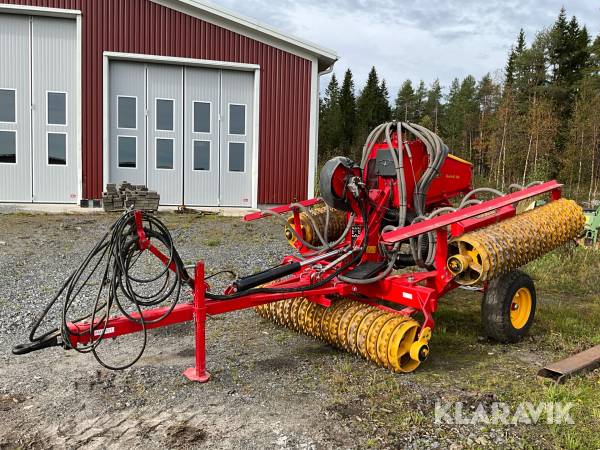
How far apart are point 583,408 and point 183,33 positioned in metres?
12.1

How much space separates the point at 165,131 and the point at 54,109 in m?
2.61

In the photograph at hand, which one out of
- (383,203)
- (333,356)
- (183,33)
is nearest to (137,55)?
(183,33)

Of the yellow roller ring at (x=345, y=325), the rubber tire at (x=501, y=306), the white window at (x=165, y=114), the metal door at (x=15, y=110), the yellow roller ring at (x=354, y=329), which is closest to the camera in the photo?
the yellow roller ring at (x=354, y=329)

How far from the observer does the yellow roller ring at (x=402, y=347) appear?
13.5 ft

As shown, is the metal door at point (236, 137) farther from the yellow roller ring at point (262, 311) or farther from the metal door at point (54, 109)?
the yellow roller ring at point (262, 311)

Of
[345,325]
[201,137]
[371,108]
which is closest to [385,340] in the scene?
[345,325]

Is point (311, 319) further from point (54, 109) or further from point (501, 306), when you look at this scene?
point (54, 109)

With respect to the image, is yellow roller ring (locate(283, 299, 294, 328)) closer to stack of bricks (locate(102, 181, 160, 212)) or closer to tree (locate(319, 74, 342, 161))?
stack of bricks (locate(102, 181, 160, 212))

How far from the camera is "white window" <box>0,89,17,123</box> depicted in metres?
12.8

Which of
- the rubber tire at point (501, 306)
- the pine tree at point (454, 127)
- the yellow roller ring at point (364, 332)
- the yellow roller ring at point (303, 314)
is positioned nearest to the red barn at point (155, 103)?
the yellow roller ring at point (303, 314)

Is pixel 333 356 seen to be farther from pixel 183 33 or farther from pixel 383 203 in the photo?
pixel 183 33

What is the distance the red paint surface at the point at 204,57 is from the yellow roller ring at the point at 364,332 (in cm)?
973

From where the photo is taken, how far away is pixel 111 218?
12109 mm

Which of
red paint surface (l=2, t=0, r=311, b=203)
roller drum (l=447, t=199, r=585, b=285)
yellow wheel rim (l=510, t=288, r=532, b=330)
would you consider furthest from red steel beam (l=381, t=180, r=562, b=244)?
red paint surface (l=2, t=0, r=311, b=203)
